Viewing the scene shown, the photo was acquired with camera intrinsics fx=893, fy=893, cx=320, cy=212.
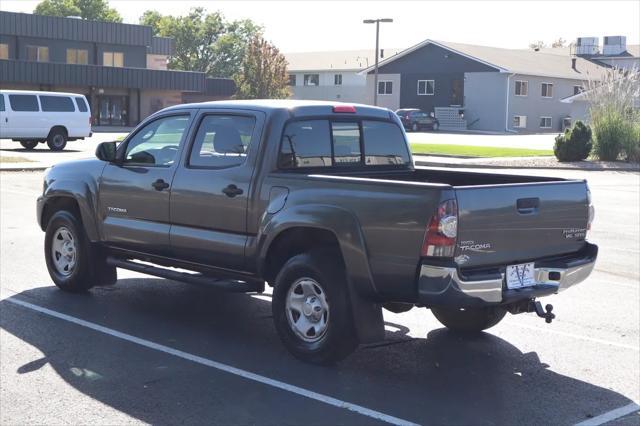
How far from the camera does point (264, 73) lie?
69.2 m

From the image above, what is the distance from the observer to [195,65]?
102m

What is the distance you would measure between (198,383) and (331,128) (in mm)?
2499

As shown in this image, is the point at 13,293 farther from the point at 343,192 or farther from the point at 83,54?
the point at 83,54

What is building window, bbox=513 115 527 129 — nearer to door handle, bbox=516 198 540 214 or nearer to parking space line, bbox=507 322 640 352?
parking space line, bbox=507 322 640 352

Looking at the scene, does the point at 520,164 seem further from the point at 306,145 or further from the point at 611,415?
the point at 611,415

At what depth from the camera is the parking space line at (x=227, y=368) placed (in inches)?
222

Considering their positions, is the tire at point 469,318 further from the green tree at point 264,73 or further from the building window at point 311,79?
the building window at point 311,79

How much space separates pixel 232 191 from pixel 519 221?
2301 mm

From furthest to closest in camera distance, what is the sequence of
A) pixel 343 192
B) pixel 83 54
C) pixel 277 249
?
pixel 83 54 → pixel 277 249 → pixel 343 192

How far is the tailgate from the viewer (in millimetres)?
5961

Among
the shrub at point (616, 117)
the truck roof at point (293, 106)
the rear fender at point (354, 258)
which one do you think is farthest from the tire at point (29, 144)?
the rear fender at point (354, 258)

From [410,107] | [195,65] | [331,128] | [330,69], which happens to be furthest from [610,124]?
[195,65]

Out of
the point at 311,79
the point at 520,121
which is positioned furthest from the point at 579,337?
the point at 311,79

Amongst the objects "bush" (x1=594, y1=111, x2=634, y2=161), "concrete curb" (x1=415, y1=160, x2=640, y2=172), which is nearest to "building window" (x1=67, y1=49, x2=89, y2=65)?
"concrete curb" (x1=415, y1=160, x2=640, y2=172)
